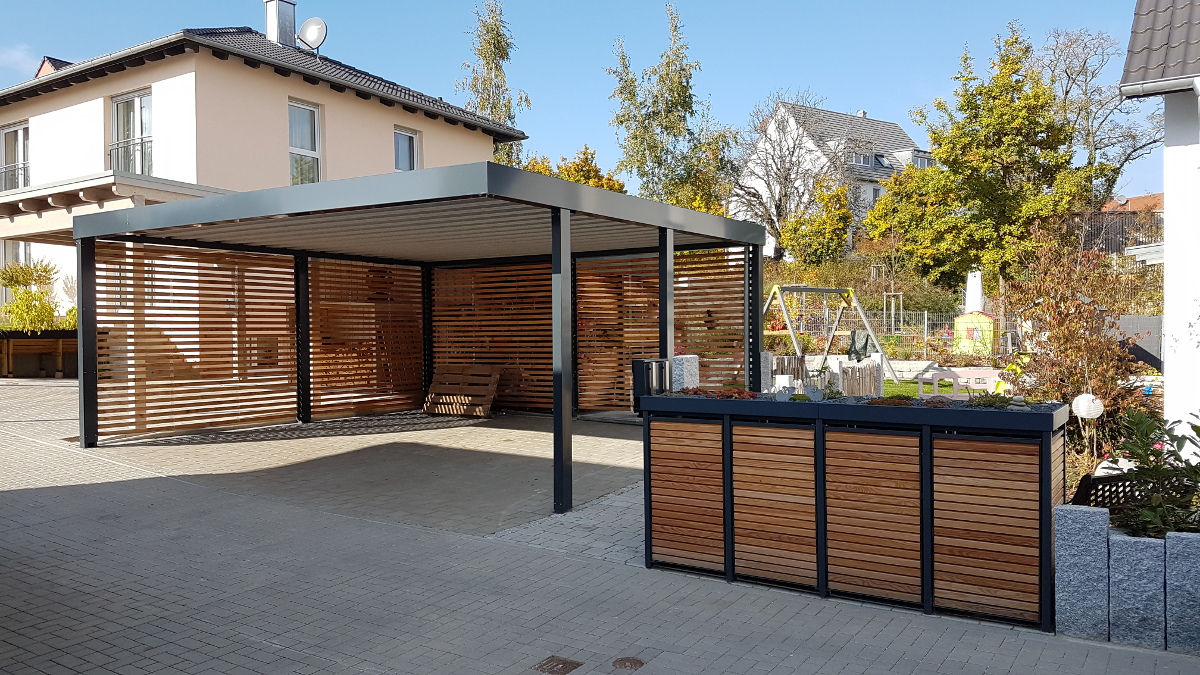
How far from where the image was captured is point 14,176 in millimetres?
19656

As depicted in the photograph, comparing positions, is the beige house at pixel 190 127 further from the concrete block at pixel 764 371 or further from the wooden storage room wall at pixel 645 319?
the concrete block at pixel 764 371

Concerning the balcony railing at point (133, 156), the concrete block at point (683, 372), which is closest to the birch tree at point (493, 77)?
the balcony railing at point (133, 156)

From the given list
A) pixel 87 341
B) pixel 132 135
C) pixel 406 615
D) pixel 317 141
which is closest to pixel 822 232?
pixel 317 141

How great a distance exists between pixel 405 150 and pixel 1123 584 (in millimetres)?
18716

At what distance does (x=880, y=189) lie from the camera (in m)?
49.6

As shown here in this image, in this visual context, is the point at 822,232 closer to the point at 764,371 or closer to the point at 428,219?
the point at 764,371

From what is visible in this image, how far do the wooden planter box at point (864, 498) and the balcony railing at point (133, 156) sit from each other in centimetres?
1439

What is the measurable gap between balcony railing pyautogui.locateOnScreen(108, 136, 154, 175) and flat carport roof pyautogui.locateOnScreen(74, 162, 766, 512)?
18.5ft

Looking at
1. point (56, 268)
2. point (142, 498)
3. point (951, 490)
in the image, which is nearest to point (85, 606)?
point (142, 498)

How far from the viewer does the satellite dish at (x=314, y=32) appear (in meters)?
20.7

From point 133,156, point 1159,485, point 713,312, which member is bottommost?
point 1159,485

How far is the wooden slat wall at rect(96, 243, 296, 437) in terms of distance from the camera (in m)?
11.4

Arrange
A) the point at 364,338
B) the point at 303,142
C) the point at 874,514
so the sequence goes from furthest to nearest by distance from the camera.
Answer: the point at 303,142, the point at 364,338, the point at 874,514

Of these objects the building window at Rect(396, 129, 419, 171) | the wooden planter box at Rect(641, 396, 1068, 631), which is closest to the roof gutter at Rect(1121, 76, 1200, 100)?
the wooden planter box at Rect(641, 396, 1068, 631)
